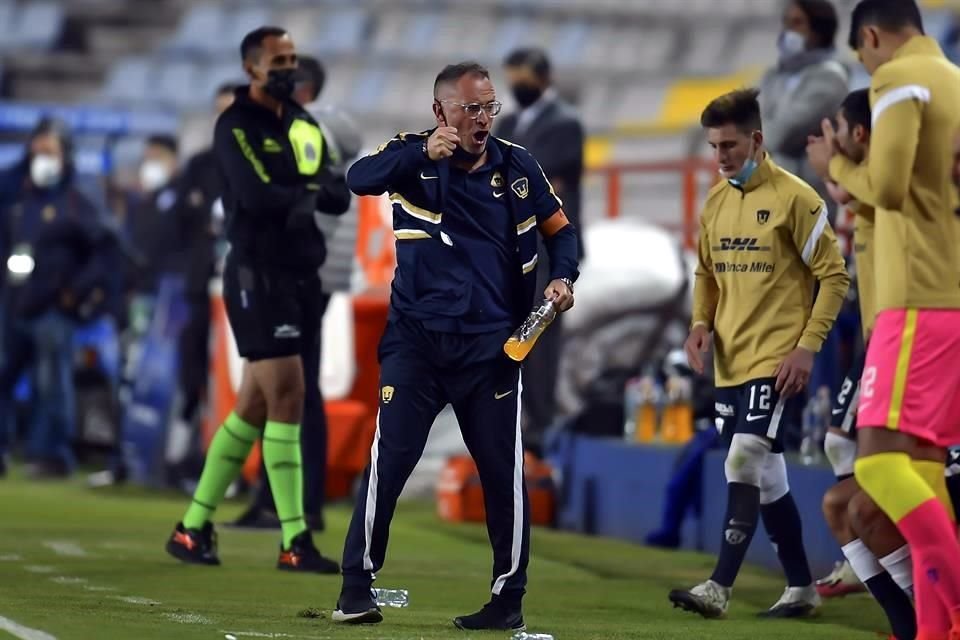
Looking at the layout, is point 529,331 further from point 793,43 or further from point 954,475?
point 793,43

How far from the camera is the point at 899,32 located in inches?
234

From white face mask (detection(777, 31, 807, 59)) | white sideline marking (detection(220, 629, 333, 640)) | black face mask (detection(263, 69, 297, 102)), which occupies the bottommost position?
white sideline marking (detection(220, 629, 333, 640))

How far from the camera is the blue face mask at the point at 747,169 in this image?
744 cm

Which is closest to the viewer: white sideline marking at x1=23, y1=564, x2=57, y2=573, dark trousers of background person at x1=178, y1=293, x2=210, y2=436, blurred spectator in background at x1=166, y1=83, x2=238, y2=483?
white sideline marking at x1=23, y1=564, x2=57, y2=573

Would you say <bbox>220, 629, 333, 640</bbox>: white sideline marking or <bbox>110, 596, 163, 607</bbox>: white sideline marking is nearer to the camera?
<bbox>220, 629, 333, 640</bbox>: white sideline marking

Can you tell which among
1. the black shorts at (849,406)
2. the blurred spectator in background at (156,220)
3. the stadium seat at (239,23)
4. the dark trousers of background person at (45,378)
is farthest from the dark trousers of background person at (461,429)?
the stadium seat at (239,23)

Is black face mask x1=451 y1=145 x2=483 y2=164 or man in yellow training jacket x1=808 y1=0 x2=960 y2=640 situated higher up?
black face mask x1=451 y1=145 x2=483 y2=164

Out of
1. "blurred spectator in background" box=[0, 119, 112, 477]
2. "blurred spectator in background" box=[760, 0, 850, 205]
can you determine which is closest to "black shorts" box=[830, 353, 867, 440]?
"blurred spectator in background" box=[760, 0, 850, 205]

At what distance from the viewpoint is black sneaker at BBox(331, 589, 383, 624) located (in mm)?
6586

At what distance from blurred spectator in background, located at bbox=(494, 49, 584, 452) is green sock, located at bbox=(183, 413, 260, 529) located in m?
3.22

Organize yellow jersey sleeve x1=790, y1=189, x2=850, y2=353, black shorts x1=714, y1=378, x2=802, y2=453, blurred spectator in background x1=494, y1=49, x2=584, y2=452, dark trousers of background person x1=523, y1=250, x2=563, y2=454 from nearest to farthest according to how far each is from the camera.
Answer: yellow jersey sleeve x1=790, y1=189, x2=850, y2=353, black shorts x1=714, y1=378, x2=802, y2=453, blurred spectator in background x1=494, y1=49, x2=584, y2=452, dark trousers of background person x1=523, y1=250, x2=563, y2=454

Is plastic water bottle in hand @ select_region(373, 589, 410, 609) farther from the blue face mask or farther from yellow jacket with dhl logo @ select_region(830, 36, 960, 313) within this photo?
yellow jacket with dhl logo @ select_region(830, 36, 960, 313)

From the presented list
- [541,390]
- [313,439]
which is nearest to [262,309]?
[313,439]

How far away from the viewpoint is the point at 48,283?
14453 millimetres
